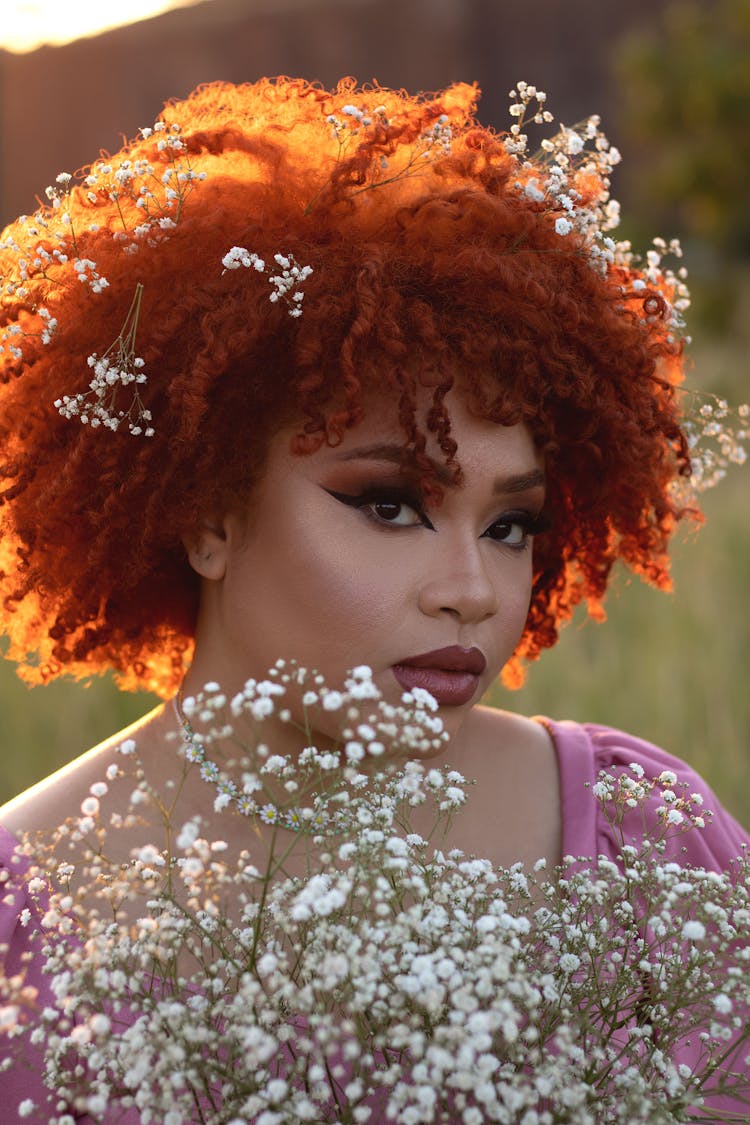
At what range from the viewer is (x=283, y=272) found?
2441 mm

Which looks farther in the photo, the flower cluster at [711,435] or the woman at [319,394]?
the flower cluster at [711,435]

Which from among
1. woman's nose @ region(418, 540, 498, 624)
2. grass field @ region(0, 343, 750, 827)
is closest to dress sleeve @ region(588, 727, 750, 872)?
woman's nose @ region(418, 540, 498, 624)

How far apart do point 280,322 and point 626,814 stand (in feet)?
4.99

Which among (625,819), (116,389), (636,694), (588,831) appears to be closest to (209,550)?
(116,389)

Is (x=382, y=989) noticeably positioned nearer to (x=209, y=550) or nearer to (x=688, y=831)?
(x=209, y=550)

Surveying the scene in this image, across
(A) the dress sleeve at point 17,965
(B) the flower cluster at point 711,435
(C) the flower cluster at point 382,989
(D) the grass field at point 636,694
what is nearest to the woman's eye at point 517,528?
(B) the flower cluster at point 711,435

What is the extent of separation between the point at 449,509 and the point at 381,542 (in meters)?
0.17

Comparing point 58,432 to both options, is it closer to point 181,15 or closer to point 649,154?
point 649,154

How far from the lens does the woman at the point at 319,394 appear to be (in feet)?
8.23

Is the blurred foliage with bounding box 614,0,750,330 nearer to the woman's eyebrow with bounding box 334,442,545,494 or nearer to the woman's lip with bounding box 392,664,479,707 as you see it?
the woman's eyebrow with bounding box 334,442,545,494

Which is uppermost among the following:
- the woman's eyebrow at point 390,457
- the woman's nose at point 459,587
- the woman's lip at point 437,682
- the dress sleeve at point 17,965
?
the woman's eyebrow at point 390,457

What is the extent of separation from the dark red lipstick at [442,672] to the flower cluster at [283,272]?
0.76 m

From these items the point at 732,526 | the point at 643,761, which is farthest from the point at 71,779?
the point at 732,526

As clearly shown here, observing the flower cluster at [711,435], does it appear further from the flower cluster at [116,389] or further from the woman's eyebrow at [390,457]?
the flower cluster at [116,389]
